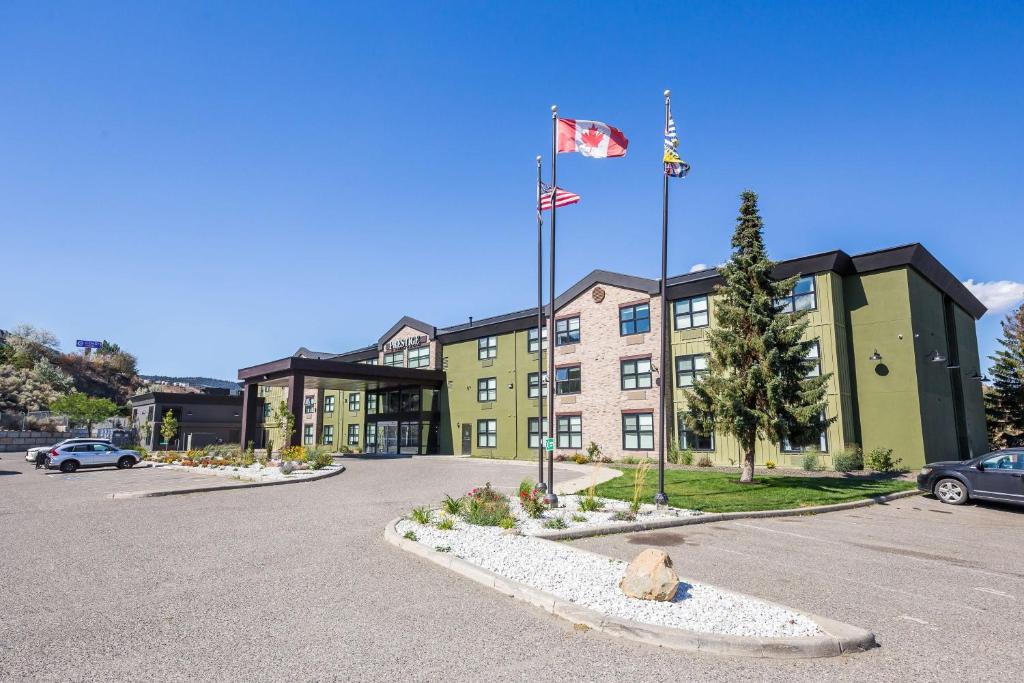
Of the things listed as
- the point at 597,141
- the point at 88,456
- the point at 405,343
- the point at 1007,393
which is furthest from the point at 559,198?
the point at 1007,393

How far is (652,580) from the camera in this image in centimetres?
696

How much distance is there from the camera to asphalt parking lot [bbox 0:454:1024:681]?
5289 mm

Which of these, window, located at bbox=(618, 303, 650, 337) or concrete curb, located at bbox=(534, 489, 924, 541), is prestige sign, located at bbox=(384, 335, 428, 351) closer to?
window, located at bbox=(618, 303, 650, 337)

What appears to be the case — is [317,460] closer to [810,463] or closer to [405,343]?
[810,463]

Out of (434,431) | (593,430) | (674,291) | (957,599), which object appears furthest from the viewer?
(434,431)

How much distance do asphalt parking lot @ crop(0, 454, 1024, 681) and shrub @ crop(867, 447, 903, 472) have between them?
38.2 feet

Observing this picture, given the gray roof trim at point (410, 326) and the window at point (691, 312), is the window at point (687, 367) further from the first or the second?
the gray roof trim at point (410, 326)

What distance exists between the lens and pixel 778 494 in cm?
1795

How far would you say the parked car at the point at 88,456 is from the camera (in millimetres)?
31516

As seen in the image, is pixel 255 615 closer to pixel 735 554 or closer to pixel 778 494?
pixel 735 554

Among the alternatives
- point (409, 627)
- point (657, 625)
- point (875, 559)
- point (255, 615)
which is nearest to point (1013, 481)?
point (875, 559)

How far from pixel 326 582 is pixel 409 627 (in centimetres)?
232

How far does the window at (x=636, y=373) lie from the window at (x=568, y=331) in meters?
4.23

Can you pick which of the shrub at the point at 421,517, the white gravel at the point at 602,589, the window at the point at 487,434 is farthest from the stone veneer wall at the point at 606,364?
the white gravel at the point at 602,589
